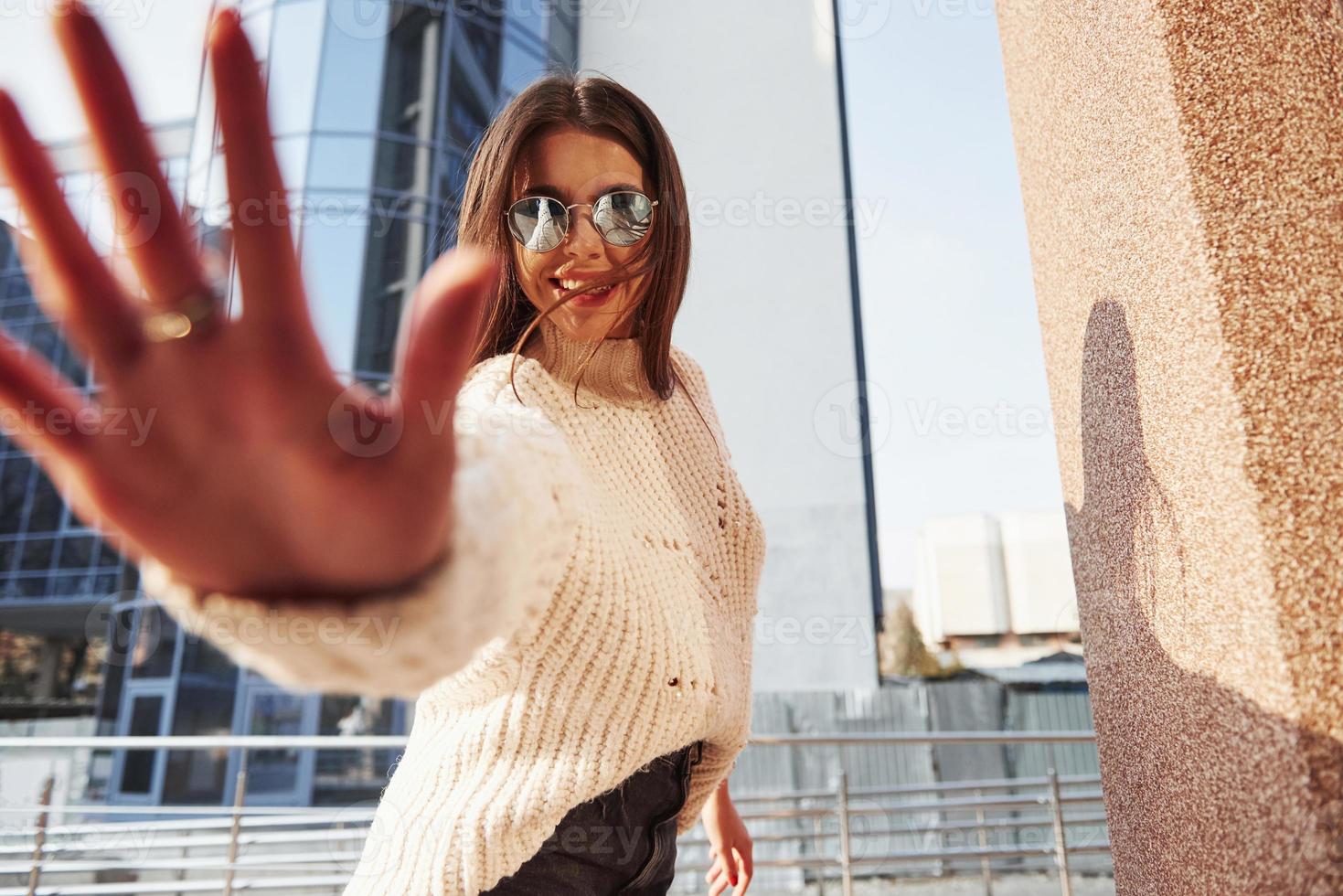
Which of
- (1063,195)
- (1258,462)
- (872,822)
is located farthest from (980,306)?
(1258,462)

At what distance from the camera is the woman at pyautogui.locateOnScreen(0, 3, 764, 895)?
310 mm

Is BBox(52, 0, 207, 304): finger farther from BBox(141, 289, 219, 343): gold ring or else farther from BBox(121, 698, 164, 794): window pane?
BBox(121, 698, 164, 794): window pane

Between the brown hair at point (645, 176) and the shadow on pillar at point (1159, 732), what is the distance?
0.50 metres

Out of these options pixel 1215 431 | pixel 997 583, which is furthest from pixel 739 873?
pixel 997 583

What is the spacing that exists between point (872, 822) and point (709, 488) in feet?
22.9

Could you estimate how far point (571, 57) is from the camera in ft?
31.6

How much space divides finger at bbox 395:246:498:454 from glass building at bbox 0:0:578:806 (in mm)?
6302

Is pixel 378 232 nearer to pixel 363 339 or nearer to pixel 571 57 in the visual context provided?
pixel 363 339

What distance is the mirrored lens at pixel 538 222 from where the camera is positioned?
3.09 ft

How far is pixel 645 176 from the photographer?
1072mm

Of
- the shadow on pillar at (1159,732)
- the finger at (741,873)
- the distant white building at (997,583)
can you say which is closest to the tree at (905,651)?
the distant white building at (997,583)

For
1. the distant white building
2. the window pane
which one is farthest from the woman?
the window pane

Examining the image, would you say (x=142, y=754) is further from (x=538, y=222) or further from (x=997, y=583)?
(x=538, y=222)

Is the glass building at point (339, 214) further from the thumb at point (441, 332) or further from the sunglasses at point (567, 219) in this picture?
the thumb at point (441, 332)
